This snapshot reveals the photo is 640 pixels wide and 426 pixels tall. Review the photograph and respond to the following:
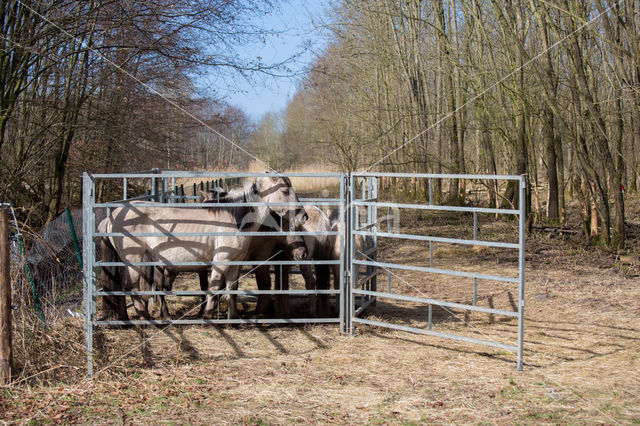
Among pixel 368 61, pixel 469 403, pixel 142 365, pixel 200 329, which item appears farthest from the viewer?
pixel 368 61

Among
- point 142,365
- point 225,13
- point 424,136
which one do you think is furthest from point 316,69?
point 424,136

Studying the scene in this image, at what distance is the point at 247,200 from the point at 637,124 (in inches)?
300

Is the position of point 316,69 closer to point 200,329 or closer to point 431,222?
point 200,329

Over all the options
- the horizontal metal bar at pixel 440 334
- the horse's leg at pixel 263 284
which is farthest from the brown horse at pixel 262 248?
the horizontal metal bar at pixel 440 334

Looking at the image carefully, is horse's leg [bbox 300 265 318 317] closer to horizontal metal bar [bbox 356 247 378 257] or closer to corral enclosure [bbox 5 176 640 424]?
corral enclosure [bbox 5 176 640 424]

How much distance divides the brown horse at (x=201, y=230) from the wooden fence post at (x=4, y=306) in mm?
1849

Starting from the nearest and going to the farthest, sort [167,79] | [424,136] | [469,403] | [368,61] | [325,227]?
[469,403]
[325,227]
[167,79]
[424,136]
[368,61]

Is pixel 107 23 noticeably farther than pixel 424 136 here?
No

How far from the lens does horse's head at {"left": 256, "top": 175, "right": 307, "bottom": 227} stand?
21.1ft

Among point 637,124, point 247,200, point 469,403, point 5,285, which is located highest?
point 637,124

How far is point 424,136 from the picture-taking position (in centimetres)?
1733

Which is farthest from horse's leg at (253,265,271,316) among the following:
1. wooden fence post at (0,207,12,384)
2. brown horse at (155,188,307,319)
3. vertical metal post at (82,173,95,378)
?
wooden fence post at (0,207,12,384)

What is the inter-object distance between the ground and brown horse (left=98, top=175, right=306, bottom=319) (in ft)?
2.02

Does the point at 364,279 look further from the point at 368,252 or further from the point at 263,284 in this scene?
the point at 263,284
